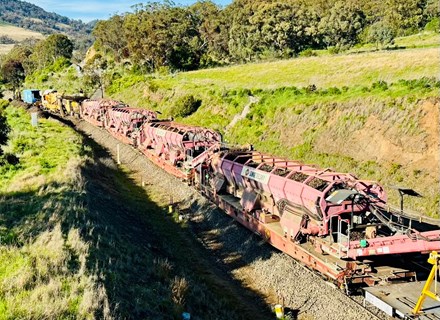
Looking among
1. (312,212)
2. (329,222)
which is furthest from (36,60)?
(329,222)

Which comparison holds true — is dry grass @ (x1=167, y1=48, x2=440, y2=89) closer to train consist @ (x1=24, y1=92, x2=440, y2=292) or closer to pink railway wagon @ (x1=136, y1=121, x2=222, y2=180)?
pink railway wagon @ (x1=136, y1=121, x2=222, y2=180)

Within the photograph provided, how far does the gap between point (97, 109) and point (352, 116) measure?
33.3m

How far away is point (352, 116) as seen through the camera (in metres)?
29.8

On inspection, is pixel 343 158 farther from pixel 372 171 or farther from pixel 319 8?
pixel 319 8

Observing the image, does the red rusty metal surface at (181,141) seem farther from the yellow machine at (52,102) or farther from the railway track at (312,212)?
the yellow machine at (52,102)

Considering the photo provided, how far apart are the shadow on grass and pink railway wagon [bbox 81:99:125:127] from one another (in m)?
27.0

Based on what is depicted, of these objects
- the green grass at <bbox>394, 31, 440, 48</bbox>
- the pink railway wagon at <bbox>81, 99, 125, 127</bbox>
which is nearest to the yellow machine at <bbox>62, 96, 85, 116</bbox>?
the pink railway wagon at <bbox>81, 99, 125, 127</bbox>

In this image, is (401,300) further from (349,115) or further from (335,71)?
(335,71)

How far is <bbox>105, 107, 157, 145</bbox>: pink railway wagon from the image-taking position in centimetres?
4018

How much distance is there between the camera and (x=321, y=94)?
3625 cm

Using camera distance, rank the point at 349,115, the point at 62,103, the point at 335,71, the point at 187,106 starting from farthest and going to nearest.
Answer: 1. the point at 62,103
2. the point at 187,106
3. the point at 335,71
4. the point at 349,115

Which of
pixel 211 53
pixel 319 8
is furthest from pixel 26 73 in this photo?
pixel 319 8

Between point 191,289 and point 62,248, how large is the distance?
4235mm

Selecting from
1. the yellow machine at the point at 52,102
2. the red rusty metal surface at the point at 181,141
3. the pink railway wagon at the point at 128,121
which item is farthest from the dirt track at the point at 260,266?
the yellow machine at the point at 52,102
